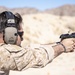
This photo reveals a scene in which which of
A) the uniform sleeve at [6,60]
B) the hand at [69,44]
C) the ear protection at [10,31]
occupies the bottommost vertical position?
the uniform sleeve at [6,60]

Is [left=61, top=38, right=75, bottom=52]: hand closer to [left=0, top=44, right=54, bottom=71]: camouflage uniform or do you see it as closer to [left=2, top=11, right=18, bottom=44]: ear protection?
[left=0, top=44, right=54, bottom=71]: camouflage uniform

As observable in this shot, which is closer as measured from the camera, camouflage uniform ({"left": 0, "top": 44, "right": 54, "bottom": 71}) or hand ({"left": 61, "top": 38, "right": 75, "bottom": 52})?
camouflage uniform ({"left": 0, "top": 44, "right": 54, "bottom": 71})

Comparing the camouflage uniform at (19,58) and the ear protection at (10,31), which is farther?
the ear protection at (10,31)

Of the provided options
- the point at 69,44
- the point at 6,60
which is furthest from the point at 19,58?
the point at 69,44

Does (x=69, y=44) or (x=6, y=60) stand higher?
(x=69, y=44)

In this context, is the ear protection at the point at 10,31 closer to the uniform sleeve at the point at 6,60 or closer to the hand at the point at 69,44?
the uniform sleeve at the point at 6,60

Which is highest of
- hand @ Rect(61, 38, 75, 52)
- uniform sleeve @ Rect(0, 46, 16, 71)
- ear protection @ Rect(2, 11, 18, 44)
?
ear protection @ Rect(2, 11, 18, 44)

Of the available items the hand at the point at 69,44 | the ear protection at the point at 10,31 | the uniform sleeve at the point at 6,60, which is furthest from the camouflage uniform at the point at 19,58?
the hand at the point at 69,44

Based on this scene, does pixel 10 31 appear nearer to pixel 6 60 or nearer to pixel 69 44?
pixel 6 60

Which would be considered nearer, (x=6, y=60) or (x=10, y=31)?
(x=6, y=60)

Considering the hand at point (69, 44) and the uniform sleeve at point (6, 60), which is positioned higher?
the hand at point (69, 44)

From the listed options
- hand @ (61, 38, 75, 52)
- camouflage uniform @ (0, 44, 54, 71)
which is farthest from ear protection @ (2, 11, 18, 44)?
hand @ (61, 38, 75, 52)

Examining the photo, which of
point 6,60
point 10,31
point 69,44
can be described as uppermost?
point 10,31

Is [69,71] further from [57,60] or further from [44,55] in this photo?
[44,55]
